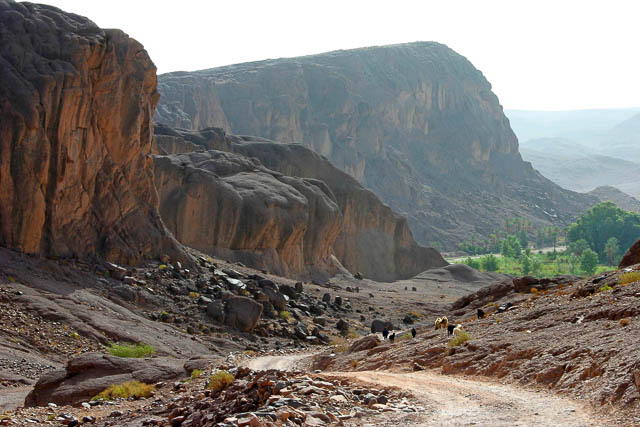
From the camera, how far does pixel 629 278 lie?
24.5 m

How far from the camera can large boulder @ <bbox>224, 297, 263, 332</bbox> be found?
42750 millimetres

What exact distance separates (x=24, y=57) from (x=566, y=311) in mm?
31008

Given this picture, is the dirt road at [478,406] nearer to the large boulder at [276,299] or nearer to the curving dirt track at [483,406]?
the curving dirt track at [483,406]

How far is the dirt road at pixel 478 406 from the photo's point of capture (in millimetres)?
13367

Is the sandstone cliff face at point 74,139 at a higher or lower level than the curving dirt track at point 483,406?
higher

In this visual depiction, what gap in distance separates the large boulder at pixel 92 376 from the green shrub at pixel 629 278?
1411cm

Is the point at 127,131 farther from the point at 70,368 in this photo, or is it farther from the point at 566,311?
the point at 566,311

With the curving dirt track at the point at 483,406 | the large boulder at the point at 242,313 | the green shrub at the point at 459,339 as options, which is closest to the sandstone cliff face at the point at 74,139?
the large boulder at the point at 242,313

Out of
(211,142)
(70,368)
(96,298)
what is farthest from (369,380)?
(211,142)

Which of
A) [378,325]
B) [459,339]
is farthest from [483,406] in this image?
[378,325]

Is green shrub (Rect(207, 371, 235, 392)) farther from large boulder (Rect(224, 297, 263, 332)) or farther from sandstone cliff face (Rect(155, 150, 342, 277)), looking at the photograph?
sandstone cliff face (Rect(155, 150, 342, 277))

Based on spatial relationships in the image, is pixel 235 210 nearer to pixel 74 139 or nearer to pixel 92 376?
pixel 74 139

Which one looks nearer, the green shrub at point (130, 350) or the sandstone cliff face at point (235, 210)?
the green shrub at point (130, 350)

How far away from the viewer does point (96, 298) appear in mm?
37656
